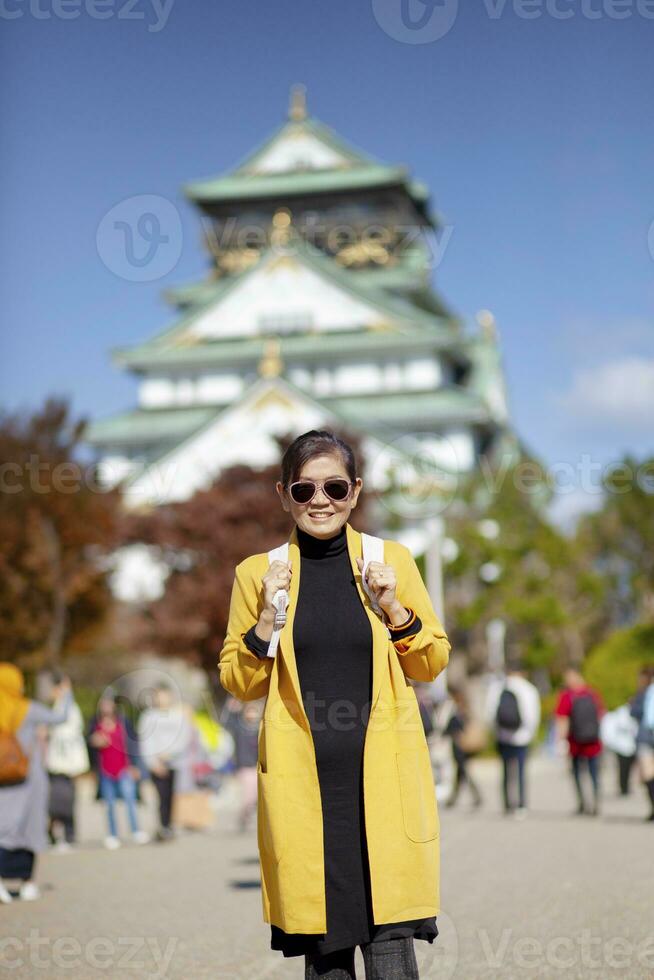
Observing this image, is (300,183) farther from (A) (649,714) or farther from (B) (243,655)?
(B) (243,655)

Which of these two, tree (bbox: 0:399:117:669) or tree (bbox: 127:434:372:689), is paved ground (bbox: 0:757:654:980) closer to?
tree (bbox: 0:399:117:669)

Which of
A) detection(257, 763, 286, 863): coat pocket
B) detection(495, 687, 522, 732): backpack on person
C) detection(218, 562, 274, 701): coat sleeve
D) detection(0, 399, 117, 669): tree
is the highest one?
detection(0, 399, 117, 669): tree

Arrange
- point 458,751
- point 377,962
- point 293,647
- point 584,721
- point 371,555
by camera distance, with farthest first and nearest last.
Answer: point 458,751, point 584,721, point 371,555, point 293,647, point 377,962

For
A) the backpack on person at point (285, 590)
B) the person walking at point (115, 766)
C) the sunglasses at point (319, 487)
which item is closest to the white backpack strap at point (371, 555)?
the backpack on person at point (285, 590)

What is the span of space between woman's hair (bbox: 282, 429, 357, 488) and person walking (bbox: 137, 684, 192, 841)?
10860mm

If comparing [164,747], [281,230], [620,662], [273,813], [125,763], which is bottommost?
[273,813]

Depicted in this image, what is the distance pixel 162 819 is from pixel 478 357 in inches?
2373

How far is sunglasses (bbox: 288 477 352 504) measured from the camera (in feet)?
14.5

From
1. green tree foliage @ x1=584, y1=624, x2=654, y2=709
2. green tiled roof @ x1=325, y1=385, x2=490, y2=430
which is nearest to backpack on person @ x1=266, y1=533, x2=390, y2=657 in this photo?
green tree foliage @ x1=584, y1=624, x2=654, y2=709

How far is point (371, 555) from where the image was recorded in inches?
175

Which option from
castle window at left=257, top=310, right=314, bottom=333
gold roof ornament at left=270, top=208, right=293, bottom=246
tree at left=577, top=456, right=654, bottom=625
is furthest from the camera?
gold roof ornament at left=270, top=208, right=293, bottom=246

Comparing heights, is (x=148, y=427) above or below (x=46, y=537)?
above

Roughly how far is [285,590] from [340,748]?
456 mm

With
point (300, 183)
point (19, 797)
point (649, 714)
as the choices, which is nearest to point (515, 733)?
point (649, 714)
